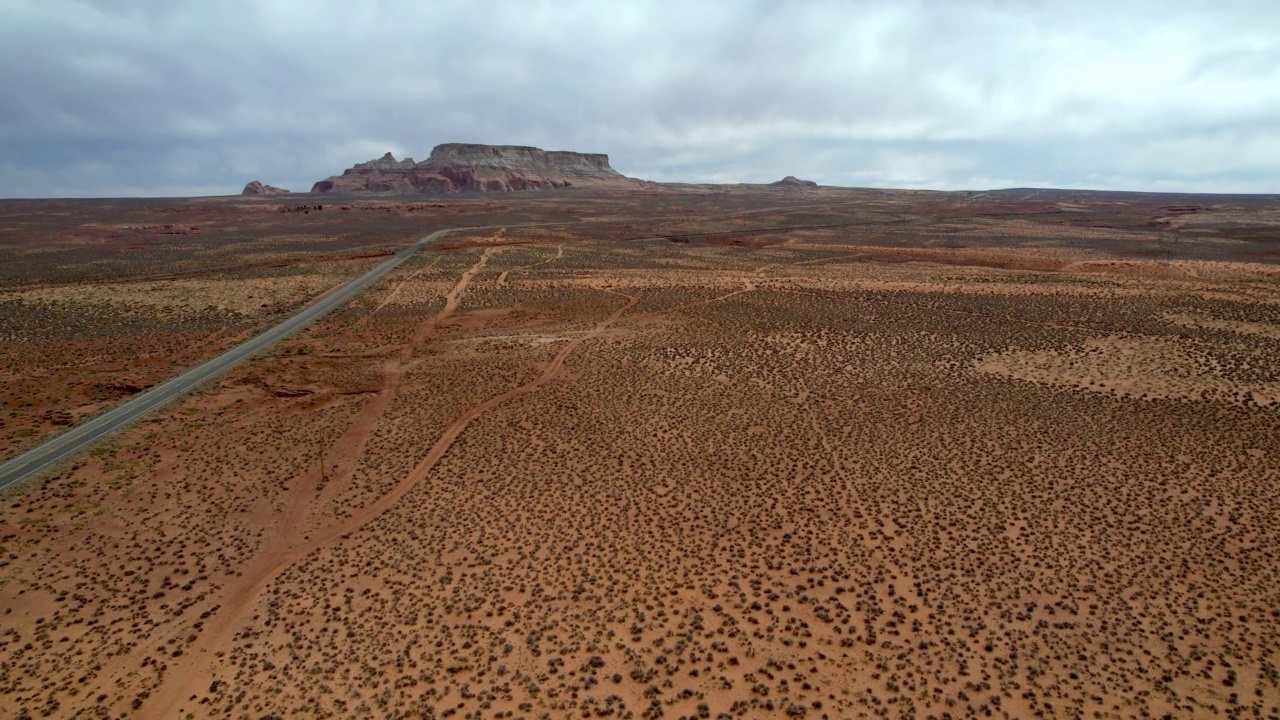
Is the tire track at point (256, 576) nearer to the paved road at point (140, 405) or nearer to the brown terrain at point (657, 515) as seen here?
the brown terrain at point (657, 515)

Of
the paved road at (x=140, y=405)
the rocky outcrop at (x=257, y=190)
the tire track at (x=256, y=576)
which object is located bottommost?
the tire track at (x=256, y=576)

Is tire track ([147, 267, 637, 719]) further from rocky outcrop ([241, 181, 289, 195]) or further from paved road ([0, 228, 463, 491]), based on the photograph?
rocky outcrop ([241, 181, 289, 195])

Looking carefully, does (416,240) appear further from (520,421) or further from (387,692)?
(387,692)

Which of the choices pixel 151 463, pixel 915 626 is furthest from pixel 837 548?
pixel 151 463

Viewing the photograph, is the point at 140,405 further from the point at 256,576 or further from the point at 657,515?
the point at 657,515

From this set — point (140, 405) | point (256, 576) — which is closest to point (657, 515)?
point (256, 576)

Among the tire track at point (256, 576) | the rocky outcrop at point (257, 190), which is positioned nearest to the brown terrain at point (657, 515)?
the tire track at point (256, 576)
